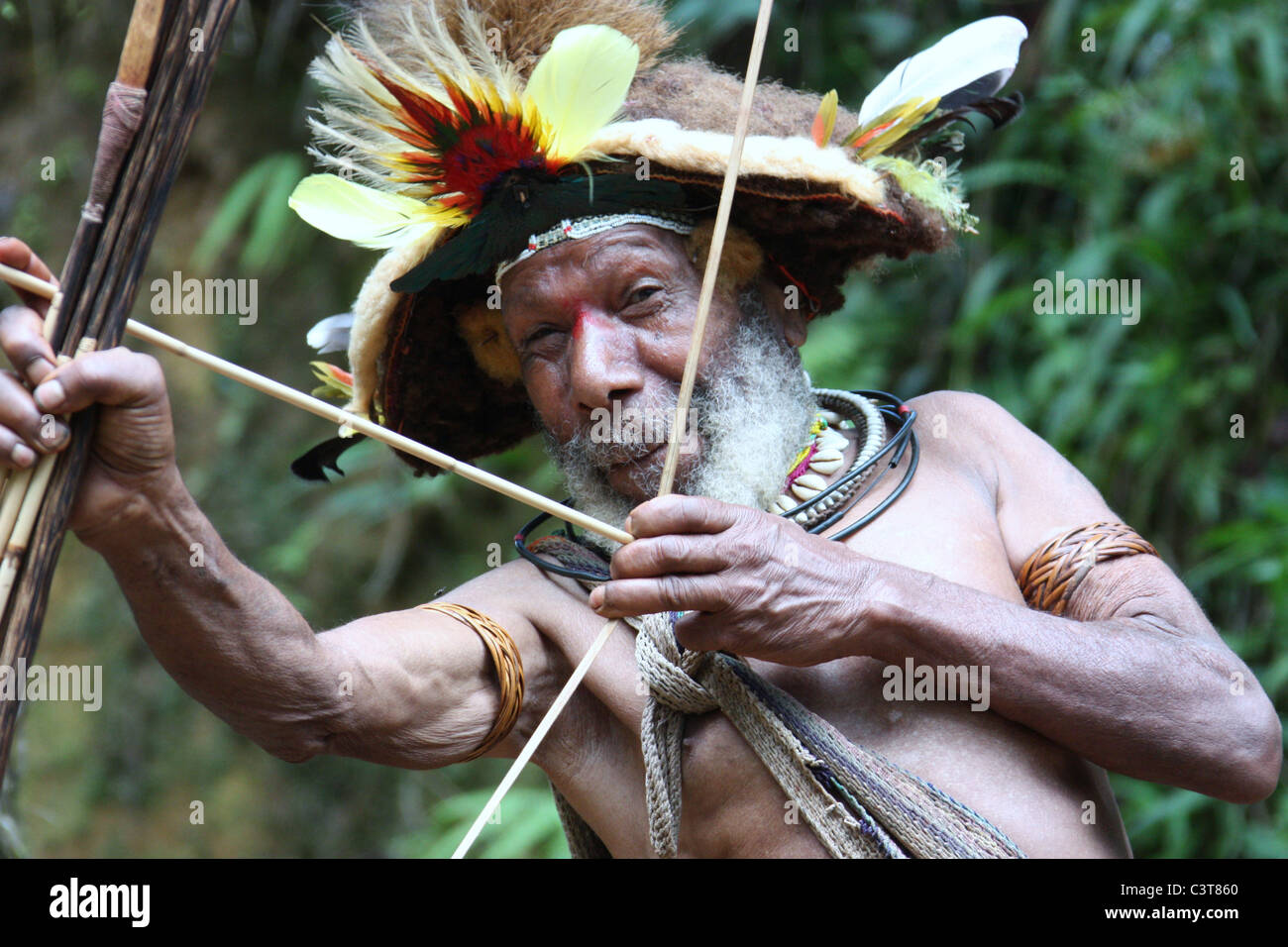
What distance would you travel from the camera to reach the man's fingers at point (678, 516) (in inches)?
59.1

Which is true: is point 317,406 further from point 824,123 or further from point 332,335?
point 824,123

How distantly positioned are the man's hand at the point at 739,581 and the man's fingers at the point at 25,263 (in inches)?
26.7

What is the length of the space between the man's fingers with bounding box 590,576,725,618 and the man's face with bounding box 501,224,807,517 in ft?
1.14

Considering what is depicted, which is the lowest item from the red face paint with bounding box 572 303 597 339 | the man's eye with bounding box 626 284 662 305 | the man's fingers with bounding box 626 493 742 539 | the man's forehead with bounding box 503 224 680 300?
the man's fingers with bounding box 626 493 742 539

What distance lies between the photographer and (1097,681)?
162 centimetres

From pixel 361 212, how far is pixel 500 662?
68cm

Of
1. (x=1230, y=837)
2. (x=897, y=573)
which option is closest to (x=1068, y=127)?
(x=1230, y=837)

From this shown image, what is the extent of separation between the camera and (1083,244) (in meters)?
3.92

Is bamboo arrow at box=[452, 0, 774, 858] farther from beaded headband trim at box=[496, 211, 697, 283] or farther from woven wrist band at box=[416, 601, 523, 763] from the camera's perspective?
beaded headband trim at box=[496, 211, 697, 283]

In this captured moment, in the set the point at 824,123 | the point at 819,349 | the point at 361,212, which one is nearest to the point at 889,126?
the point at 824,123

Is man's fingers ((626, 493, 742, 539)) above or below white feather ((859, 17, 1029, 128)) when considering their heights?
below

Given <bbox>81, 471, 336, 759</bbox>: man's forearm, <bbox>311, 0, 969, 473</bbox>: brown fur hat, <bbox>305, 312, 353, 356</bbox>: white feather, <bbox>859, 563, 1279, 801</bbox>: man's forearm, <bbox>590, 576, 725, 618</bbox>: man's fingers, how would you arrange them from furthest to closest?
<bbox>305, 312, 353, 356</bbox>: white feather → <bbox>311, 0, 969, 473</bbox>: brown fur hat → <bbox>859, 563, 1279, 801</bbox>: man's forearm → <bbox>590, 576, 725, 618</bbox>: man's fingers → <bbox>81, 471, 336, 759</bbox>: man's forearm

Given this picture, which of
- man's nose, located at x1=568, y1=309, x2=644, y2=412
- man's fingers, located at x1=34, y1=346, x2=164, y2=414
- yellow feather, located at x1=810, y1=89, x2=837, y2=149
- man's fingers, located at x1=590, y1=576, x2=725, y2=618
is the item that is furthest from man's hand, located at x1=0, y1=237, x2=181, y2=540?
yellow feather, located at x1=810, y1=89, x2=837, y2=149

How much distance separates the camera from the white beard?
1.87 m
